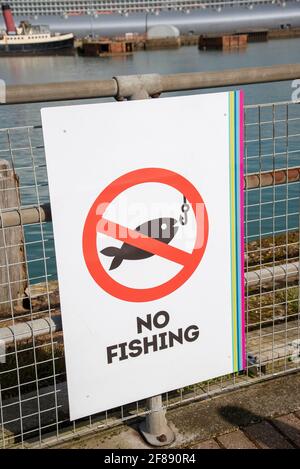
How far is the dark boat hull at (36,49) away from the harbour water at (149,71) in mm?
2011

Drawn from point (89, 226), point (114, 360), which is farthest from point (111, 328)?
point (89, 226)

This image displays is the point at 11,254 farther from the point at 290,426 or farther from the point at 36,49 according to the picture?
the point at 36,49

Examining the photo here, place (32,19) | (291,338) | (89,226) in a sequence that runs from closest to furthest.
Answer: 1. (89,226)
2. (291,338)
3. (32,19)

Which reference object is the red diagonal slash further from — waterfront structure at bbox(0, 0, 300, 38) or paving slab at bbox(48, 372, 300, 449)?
waterfront structure at bbox(0, 0, 300, 38)

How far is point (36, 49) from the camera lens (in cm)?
6962

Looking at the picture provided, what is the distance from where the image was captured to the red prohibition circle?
220 cm

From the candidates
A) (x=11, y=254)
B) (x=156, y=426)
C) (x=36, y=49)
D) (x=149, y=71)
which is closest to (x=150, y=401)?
(x=156, y=426)

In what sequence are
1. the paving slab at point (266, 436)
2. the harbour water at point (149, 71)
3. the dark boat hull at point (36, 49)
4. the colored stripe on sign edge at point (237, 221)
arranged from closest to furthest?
the colored stripe on sign edge at point (237, 221) < the paving slab at point (266, 436) < the harbour water at point (149, 71) < the dark boat hull at point (36, 49)

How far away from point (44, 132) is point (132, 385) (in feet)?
3.55

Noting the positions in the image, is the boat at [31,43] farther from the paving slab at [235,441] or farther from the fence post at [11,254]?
the paving slab at [235,441]

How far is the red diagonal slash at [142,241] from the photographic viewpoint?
222 cm

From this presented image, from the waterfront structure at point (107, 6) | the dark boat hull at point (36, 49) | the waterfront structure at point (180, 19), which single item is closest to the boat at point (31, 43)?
the dark boat hull at point (36, 49)
